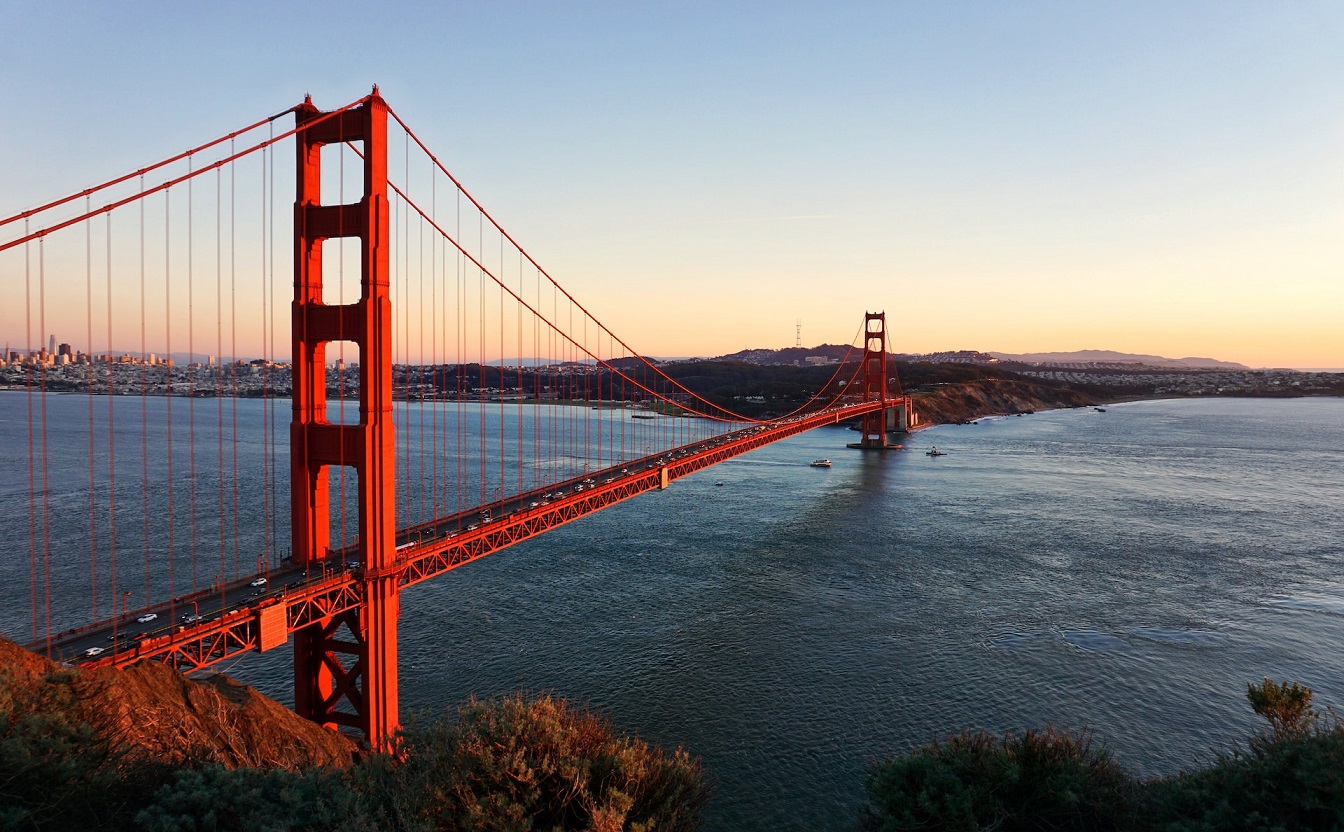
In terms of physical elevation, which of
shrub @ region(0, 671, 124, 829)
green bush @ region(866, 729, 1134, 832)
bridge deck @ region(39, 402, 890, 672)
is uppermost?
shrub @ region(0, 671, 124, 829)

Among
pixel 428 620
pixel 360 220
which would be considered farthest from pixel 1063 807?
pixel 428 620

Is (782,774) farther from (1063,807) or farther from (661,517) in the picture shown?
(661,517)

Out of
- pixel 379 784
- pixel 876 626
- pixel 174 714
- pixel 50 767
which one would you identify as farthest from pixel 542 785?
pixel 876 626

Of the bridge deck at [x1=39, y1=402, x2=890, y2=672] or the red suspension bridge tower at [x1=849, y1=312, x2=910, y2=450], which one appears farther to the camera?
the red suspension bridge tower at [x1=849, y1=312, x2=910, y2=450]

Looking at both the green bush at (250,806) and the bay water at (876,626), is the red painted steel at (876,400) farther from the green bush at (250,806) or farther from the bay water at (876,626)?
the green bush at (250,806)

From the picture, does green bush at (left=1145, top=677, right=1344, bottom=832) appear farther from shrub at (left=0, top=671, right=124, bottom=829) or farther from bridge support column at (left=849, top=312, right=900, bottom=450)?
bridge support column at (left=849, top=312, right=900, bottom=450)

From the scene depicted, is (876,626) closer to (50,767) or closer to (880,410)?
(50,767)

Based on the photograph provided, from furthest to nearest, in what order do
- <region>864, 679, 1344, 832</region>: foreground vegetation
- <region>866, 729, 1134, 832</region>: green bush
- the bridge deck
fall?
the bridge deck, <region>866, 729, 1134, 832</region>: green bush, <region>864, 679, 1344, 832</region>: foreground vegetation

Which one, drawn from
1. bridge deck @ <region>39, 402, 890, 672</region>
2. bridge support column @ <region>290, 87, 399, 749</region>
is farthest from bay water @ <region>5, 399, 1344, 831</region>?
bridge deck @ <region>39, 402, 890, 672</region>
